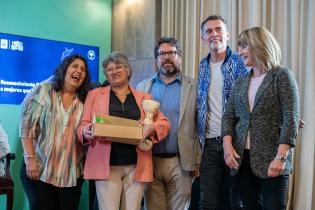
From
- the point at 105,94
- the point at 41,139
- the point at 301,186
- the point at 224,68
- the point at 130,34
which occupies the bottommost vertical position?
the point at 301,186

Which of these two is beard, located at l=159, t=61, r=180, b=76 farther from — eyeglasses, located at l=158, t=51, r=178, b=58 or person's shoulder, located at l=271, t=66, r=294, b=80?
person's shoulder, located at l=271, t=66, r=294, b=80

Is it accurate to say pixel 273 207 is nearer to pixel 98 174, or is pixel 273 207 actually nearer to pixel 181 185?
pixel 181 185

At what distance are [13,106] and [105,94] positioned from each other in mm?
1811

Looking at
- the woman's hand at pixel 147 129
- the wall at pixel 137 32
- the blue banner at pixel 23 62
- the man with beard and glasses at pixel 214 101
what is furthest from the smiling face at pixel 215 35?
the blue banner at pixel 23 62

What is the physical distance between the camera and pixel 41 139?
2400mm

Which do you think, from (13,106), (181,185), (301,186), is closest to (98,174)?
(181,185)

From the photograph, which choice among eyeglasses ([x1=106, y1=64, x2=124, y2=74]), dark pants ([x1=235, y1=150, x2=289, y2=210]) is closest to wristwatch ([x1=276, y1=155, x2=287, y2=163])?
dark pants ([x1=235, y1=150, x2=289, y2=210])

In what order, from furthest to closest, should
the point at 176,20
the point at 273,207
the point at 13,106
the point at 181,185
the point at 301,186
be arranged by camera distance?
the point at 176,20 → the point at 13,106 → the point at 301,186 → the point at 181,185 → the point at 273,207

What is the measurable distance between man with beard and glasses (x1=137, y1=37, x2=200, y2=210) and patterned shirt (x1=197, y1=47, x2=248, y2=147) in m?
0.12

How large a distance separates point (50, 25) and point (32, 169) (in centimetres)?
216

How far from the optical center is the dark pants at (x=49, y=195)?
2.36 m

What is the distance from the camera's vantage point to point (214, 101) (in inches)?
95.5

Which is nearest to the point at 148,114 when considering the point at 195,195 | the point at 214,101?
the point at 214,101

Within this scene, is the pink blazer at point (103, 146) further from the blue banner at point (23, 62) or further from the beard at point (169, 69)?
the blue banner at point (23, 62)
